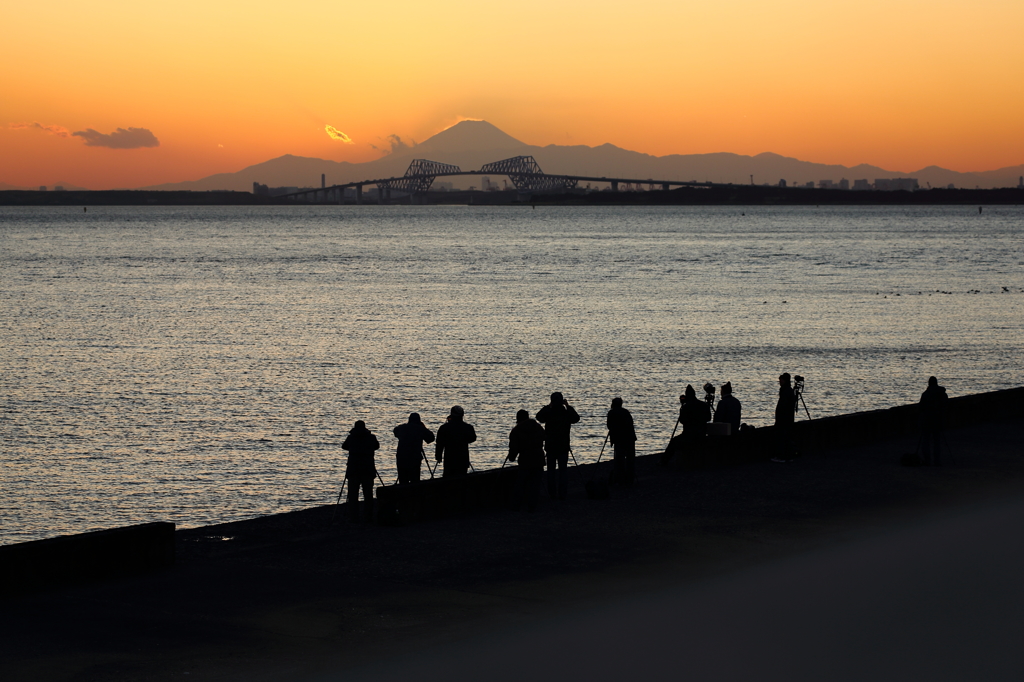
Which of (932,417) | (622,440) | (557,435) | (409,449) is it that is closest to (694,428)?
(622,440)

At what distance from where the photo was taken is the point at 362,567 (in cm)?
1261

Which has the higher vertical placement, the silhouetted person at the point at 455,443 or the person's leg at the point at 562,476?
the silhouetted person at the point at 455,443

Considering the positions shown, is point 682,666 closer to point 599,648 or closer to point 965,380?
point 599,648

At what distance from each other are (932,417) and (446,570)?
30.2 feet

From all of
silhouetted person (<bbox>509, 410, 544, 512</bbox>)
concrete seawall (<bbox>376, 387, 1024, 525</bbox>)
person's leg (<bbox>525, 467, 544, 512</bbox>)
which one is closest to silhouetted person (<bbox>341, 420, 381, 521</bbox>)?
concrete seawall (<bbox>376, 387, 1024, 525</bbox>)

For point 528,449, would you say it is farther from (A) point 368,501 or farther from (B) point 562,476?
(A) point 368,501

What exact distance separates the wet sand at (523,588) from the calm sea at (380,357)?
8.06 metres

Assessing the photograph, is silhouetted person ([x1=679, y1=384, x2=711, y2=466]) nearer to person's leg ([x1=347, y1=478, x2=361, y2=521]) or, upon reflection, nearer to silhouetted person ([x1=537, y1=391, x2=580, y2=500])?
silhouetted person ([x1=537, y1=391, x2=580, y2=500])

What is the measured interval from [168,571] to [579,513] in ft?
17.7

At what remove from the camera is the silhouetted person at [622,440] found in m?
Result: 16.5

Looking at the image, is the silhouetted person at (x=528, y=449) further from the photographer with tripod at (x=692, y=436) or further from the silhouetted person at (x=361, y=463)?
the photographer with tripod at (x=692, y=436)

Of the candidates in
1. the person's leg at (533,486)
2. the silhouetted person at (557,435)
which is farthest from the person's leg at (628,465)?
the person's leg at (533,486)

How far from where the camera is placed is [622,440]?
653 inches

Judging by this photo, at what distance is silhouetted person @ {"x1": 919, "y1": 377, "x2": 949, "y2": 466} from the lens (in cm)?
1792
